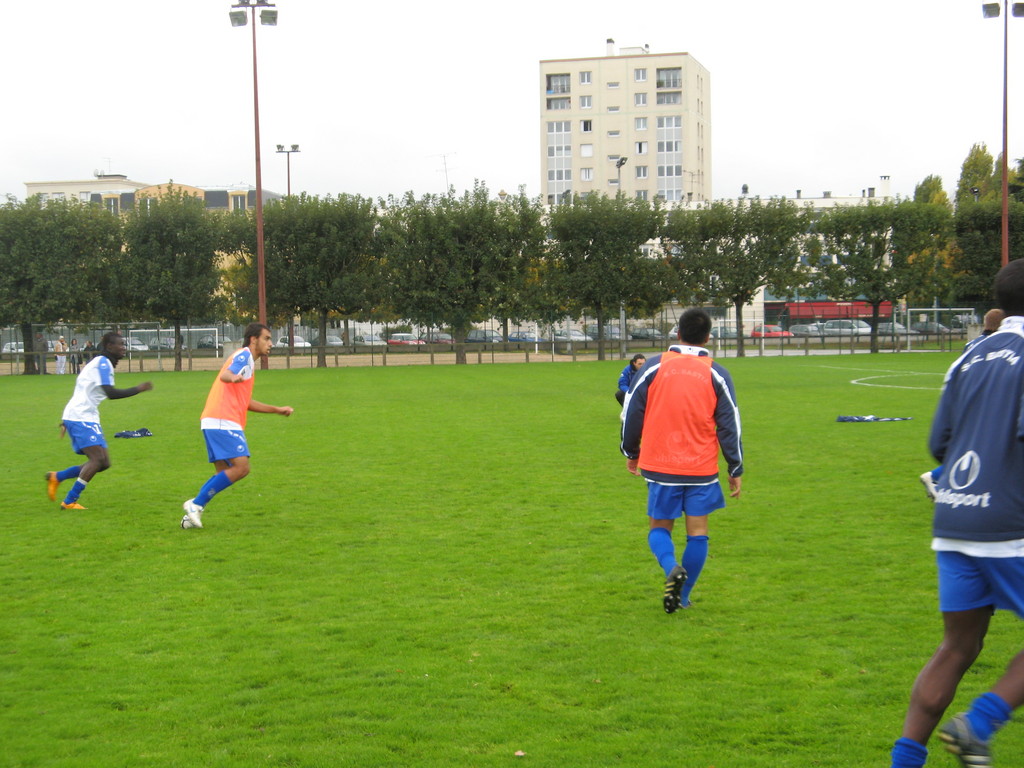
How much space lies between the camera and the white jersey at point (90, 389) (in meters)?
10.2

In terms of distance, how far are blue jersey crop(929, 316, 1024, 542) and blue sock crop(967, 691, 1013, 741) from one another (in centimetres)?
55

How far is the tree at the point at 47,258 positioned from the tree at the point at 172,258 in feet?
4.35

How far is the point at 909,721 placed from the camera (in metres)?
3.73

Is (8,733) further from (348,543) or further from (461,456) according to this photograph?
(461,456)

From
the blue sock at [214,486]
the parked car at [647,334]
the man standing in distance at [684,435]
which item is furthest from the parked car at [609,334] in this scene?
the man standing in distance at [684,435]

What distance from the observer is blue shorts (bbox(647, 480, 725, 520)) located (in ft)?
20.4

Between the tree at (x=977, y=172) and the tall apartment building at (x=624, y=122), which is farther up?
the tall apartment building at (x=624, y=122)

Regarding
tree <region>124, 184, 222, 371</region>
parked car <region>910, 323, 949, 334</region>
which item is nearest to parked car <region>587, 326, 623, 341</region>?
parked car <region>910, 323, 949, 334</region>

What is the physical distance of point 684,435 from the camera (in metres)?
6.16

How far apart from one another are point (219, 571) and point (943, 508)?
228 inches

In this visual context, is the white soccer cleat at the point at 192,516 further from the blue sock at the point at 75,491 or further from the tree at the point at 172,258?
the tree at the point at 172,258

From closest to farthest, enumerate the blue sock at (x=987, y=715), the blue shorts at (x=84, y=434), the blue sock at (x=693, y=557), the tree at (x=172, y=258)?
the blue sock at (x=987, y=715), the blue sock at (x=693, y=557), the blue shorts at (x=84, y=434), the tree at (x=172, y=258)

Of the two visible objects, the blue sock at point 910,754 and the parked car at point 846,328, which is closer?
the blue sock at point 910,754

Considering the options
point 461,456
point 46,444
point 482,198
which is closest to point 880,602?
point 461,456
